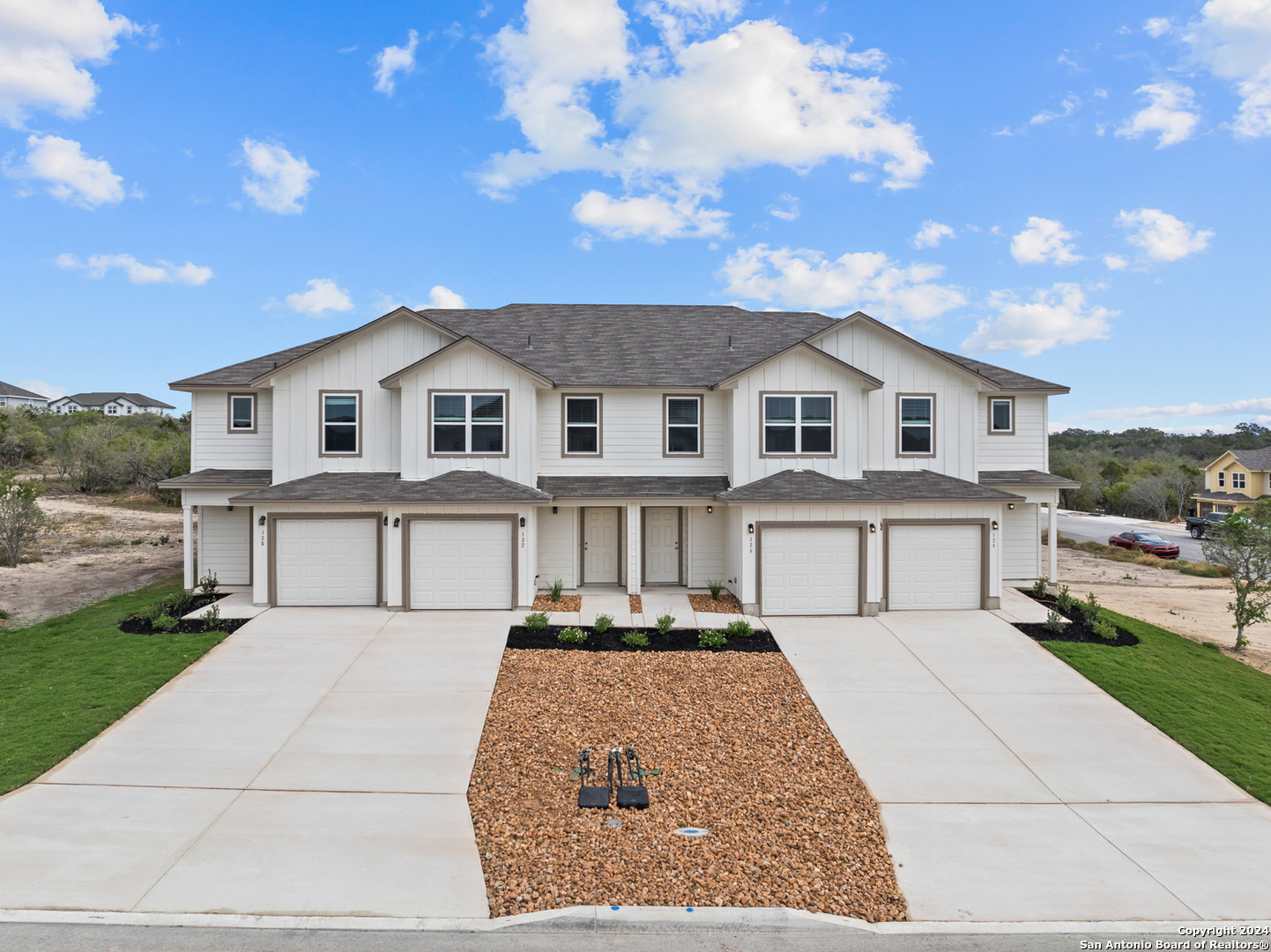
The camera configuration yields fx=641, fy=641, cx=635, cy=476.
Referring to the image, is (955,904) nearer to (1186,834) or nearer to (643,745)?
(1186,834)

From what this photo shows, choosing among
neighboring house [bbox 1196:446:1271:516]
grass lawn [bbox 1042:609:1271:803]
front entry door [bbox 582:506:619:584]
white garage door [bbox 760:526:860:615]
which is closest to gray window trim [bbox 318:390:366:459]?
front entry door [bbox 582:506:619:584]

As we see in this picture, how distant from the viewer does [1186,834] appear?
670 cm

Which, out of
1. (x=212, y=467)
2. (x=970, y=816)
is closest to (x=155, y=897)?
(x=970, y=816)

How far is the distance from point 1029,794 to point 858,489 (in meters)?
7.82

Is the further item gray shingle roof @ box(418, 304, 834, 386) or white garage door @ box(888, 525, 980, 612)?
gray shingle roof @ box(418, 304, 834, 386)

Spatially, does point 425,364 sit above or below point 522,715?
above

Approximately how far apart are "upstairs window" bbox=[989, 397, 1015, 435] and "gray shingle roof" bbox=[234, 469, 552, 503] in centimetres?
1244

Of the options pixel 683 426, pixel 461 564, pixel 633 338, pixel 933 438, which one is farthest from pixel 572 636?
pixel 933 438

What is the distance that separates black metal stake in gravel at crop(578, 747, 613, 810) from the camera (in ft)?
22.1

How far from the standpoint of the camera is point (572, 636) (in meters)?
12.1

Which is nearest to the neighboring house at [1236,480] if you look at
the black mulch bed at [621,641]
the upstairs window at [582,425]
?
the black mulch bed at [621,641]

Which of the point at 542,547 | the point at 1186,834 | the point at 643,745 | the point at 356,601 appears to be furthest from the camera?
the point at 542,547

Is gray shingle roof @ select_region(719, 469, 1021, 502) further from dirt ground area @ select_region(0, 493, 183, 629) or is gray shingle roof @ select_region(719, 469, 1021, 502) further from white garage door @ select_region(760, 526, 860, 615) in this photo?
dirt ground area @ select_region(0, 493, 183, 629)

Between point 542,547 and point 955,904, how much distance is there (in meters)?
12.2
